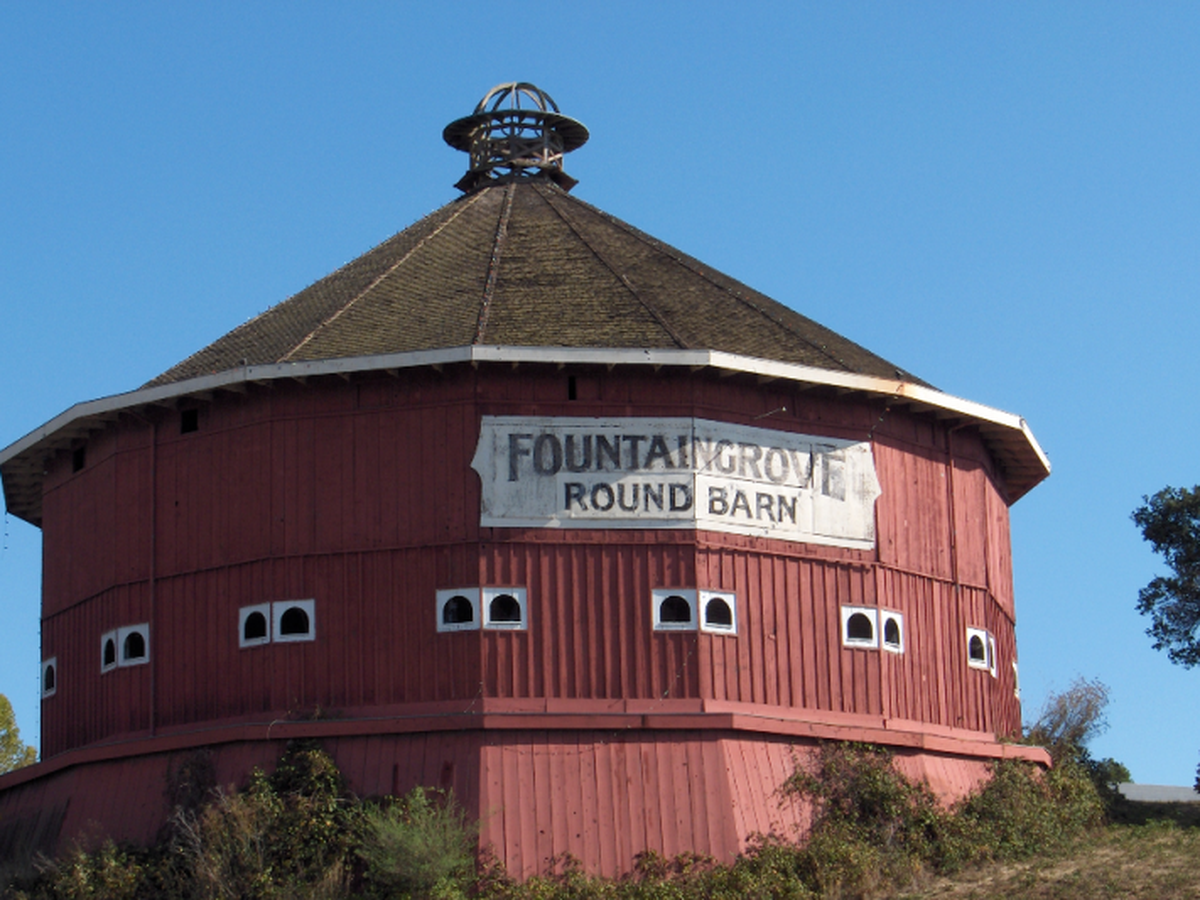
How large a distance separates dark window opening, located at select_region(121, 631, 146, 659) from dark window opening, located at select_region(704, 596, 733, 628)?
8.43m

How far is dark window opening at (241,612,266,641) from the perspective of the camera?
27.5 metres

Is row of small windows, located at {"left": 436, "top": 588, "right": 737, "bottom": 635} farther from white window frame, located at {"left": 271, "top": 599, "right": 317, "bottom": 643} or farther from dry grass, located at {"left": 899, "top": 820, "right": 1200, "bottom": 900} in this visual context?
dry grass, located at {"left": 899, "top": 820, "right": 1200, "bottom": 900}

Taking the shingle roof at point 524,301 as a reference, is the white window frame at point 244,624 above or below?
below

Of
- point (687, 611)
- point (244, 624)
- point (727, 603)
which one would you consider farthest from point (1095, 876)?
point (244, 624)

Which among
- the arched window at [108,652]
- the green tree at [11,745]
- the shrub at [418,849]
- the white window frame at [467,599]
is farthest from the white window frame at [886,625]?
the green tree at [11,745]

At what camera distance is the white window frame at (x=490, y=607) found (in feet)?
86.7

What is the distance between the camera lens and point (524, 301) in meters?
28.9

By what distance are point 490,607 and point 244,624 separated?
376cm

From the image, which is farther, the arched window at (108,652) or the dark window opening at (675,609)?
the arched window at (108,652)

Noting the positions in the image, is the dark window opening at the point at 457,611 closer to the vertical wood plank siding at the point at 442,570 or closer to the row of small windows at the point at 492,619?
the row of small windows at the point at 492,619

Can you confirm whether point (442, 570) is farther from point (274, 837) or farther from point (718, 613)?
point (274, 837)

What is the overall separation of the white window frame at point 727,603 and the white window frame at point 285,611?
212 inches

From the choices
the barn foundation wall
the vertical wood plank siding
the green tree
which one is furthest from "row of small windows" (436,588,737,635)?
the green tree

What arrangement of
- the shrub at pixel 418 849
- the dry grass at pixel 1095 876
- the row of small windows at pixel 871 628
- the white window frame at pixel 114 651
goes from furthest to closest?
the white window frame at pixel 114 651 → the row of small windows at pixel 871 628 → the dry grass at pixel 1095 876 → the shrub at pixel 418 849
